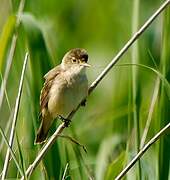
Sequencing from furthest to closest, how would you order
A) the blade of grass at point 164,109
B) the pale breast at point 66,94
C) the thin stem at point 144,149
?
1. the pale breast at point 66,94
2. the blade of grass at point 164,109
3. the thin stem at point 144,149

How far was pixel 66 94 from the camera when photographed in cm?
346

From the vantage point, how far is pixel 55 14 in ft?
16.9

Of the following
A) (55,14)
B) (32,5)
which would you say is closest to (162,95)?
(32,5)

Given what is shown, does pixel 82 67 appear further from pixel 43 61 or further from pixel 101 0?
pixel 101 0

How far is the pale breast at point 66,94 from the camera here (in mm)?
3305

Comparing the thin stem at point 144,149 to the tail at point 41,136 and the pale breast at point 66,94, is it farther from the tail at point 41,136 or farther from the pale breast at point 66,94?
the pale breast at point 66,94

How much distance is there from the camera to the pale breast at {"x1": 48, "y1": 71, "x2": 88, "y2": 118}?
3.30m

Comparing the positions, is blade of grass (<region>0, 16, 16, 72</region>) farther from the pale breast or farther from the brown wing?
the brown wing

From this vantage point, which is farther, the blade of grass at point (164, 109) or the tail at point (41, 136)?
the tail at point (41, 136)

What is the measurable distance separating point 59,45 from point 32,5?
4.56 feet

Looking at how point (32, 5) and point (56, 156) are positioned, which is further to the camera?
point (32, 5)

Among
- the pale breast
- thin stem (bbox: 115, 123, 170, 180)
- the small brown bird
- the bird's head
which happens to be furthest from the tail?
thin stem (bbox: 115, 123, 170, 180)

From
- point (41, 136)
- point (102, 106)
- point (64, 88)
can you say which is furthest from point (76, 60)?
point (102, 106)

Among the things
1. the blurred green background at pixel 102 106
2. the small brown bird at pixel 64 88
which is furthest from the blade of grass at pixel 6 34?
the small brown bird at pixel 64 88
